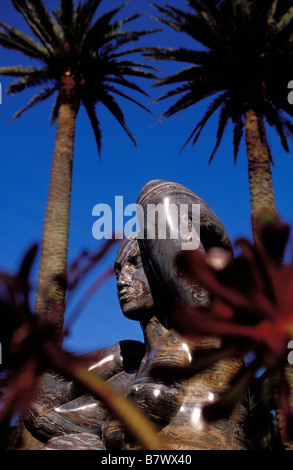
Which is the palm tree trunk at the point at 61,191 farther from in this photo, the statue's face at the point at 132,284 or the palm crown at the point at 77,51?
the statue's face at the point at 132,284

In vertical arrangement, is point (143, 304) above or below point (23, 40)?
below

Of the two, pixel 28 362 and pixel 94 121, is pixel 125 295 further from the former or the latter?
pixel 94 121

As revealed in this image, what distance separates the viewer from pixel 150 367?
1692 mm

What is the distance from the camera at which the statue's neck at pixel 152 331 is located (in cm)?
243

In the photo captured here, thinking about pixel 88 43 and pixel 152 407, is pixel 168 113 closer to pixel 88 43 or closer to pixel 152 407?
pixel 88 43

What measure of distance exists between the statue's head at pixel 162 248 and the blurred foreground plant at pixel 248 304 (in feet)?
3.66

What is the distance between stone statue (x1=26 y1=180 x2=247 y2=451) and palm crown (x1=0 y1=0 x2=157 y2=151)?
882cm

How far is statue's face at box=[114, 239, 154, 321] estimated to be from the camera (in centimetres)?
254

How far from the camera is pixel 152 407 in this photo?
6.15 ft

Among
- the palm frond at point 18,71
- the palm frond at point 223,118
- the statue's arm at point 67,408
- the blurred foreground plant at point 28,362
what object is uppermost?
the palm frond at point 18,71

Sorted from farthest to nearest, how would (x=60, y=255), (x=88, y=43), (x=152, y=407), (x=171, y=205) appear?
(x=88, y=43) < (x=60, y=255) < (x=171, y=205) < (x=152, y=407)

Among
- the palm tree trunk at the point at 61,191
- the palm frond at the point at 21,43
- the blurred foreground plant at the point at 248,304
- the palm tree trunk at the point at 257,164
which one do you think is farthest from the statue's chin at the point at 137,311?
the palm frond at the point at 21,43

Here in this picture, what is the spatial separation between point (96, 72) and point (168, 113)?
195 centimetres

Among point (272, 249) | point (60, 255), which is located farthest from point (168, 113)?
point (272, 249)
